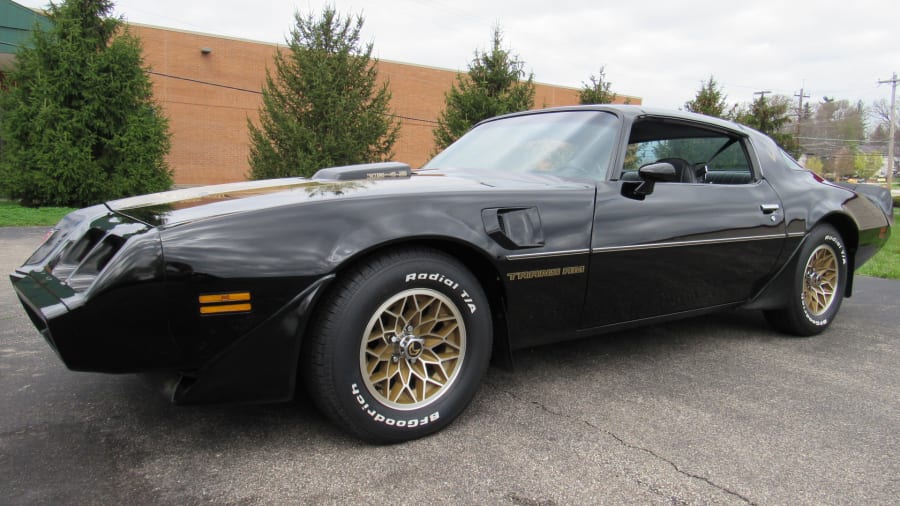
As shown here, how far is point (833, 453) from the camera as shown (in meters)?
2.14

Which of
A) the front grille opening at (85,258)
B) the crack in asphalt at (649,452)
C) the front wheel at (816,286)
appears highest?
the front grille opening at (85,258)

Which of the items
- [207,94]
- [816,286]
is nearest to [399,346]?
[816,286]

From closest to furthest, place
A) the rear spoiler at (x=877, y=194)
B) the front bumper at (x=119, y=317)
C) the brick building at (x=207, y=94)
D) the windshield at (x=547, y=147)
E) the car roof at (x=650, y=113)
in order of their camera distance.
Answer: the front bumper at (x=119, y=317) < the windshield at (x=547, y=147) < the car roof at (x=650, y=113) < the rear spoiler at (x=877, y=194) < the brick building at (x=207, y=94)

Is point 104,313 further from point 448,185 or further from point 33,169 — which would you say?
point 33,169

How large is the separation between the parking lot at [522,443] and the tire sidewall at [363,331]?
91mm

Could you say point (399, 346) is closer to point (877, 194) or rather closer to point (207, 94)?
point (877, 194)

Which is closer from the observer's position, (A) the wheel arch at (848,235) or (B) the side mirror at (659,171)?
(B) the side mirror at (659,171)

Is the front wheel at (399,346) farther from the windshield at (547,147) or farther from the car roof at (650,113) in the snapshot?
the car roof at (650,113)

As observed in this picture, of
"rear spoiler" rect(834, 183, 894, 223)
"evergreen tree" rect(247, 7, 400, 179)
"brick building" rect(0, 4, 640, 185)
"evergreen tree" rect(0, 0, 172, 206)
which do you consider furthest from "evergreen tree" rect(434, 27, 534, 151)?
"brick building" rect(0, 4, 640, 185)

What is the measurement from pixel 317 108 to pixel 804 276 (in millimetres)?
12180

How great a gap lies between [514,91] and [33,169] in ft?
36.1

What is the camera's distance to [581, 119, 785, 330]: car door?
266 centimetres

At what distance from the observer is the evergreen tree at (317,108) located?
45.0ft

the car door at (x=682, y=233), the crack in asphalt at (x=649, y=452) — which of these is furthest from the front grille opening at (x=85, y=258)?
A: the car door at (x=682, y=233)
